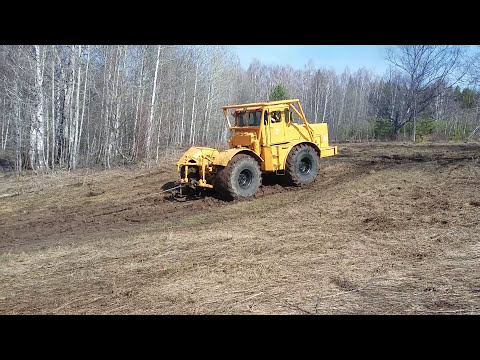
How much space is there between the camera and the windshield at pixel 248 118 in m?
11.0

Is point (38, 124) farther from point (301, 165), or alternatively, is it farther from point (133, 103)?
point (301, 165)

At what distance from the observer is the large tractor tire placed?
32.6 feet

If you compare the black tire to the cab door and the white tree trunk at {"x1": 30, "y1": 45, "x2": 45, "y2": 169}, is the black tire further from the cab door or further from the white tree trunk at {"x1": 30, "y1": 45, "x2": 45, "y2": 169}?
the white tree trunk at {"x1": 30, "y1": 45, "x2": 45, "y2": 169}

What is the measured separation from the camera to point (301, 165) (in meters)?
11.6

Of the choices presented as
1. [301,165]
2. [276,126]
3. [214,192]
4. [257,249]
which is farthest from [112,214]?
[301,165]

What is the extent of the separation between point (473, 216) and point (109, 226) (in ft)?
24.8

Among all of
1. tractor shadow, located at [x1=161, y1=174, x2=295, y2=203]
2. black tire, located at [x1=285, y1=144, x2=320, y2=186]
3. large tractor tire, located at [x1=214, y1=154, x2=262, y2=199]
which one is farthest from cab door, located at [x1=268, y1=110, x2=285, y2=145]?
tractor shadow, located at [x1=161, y1=174, x2=295, y2=203]

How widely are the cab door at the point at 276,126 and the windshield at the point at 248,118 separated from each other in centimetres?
36

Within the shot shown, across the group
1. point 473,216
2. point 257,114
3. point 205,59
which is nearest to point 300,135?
point 257,114

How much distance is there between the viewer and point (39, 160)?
17641 mm

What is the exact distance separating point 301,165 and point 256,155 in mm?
1759

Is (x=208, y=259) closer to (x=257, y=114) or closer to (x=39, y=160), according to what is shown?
(x=257, y=114)

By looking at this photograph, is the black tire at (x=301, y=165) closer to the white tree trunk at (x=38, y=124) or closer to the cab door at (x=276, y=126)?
the cab door at (x=276, y=126)

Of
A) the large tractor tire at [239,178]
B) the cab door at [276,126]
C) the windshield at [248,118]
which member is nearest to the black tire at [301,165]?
the cab door at [276,126]
